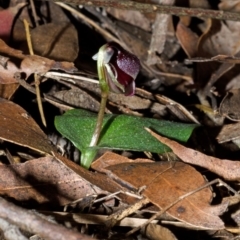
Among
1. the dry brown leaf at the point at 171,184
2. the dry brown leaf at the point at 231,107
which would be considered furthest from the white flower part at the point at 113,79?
the dry brown leaf at the point at 231,107

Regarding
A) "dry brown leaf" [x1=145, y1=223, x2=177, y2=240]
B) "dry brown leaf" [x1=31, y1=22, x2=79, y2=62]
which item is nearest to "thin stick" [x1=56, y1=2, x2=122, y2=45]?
"dry brown leaf" [x1=31, y1=22, x2=79, y2=62]

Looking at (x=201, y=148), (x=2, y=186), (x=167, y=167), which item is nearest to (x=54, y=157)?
(x=2, y=186)

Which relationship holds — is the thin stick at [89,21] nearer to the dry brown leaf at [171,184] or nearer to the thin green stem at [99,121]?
the thin green stem at [99,121]

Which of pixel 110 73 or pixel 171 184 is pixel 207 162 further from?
pixel 110 73

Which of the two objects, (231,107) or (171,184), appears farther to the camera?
(231,107)

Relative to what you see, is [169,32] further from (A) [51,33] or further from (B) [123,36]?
(A) [51,33]

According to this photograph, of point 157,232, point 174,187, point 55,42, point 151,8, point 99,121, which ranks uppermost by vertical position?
point 151,8

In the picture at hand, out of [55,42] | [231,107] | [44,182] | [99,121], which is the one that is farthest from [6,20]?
[231,107]
